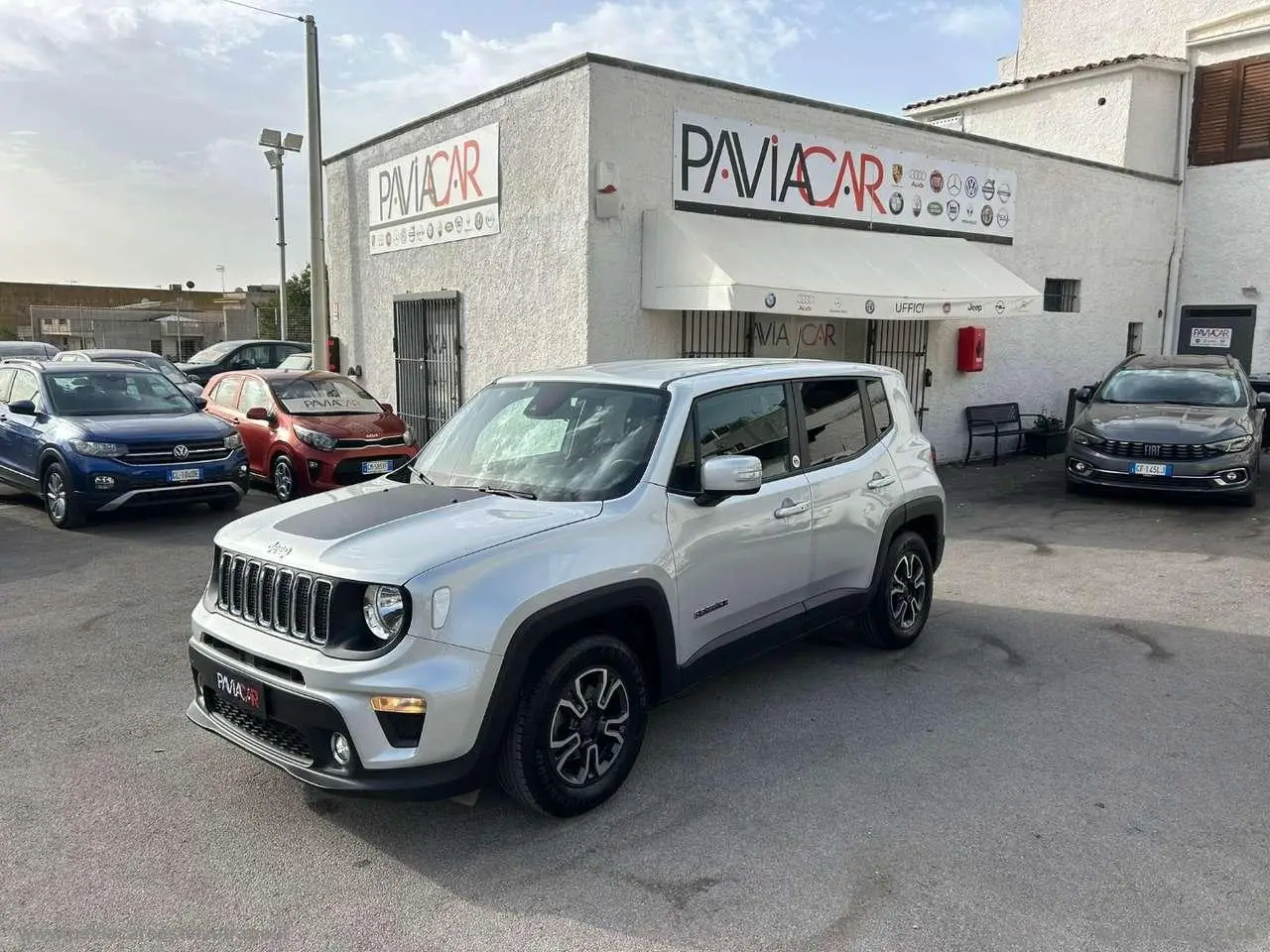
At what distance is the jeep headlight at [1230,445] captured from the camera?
388 inches

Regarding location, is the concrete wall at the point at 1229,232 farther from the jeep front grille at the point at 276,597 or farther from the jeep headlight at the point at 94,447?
the jeep front grille at the point at 276,597

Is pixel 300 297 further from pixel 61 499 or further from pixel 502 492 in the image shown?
pixel 502 492

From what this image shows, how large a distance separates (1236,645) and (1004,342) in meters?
8.87

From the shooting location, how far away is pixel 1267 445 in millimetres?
13773

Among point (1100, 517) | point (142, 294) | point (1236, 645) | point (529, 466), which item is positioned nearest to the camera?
point (529, 466)

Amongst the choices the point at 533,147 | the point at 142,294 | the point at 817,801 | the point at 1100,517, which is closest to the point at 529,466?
the point at 817,801

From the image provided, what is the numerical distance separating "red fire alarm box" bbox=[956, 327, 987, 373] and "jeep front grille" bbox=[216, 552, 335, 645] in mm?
11388

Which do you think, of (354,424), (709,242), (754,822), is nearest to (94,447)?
(354,424)

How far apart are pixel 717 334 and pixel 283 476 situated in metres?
5.12

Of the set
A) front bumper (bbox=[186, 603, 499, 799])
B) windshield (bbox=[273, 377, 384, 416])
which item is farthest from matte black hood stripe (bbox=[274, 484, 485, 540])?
windshield (bbox=[273, 377, 384, 416])

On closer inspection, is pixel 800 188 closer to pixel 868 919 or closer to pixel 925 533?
pixel 925 533

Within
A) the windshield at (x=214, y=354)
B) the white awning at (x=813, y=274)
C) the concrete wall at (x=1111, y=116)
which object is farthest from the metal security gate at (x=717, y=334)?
the windshield at (x=214, y=354)

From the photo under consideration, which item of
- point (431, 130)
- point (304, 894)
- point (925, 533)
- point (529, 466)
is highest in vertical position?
point (431, 130)

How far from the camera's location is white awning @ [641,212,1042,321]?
30.8ft
